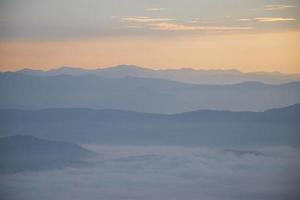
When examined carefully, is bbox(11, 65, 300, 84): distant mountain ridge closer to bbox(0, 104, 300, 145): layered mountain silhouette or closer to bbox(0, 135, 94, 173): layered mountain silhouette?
bbox(0, 104, 300, 145): layered mountain silhouette

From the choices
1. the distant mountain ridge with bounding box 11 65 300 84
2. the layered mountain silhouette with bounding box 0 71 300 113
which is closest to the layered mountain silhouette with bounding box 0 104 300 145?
the layered mountain silhouette with bounding box 0 71 300 113

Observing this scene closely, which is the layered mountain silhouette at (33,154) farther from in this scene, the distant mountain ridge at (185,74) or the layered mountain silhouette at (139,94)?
the distant mountain ridge at (185,74)

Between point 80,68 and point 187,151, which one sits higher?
point 80,68

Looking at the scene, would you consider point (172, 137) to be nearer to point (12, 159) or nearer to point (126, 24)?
point (126, 24)

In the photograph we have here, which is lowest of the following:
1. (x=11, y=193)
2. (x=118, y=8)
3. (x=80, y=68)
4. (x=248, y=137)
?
(x=11, y=193)

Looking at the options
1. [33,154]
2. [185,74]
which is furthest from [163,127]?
[33,154]

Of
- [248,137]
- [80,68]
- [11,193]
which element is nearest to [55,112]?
[80,68]
